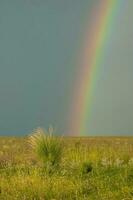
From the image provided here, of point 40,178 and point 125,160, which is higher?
point 125,160

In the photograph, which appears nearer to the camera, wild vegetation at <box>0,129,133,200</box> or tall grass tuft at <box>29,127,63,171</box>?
wild vegetation at <box>0,129,133,200</box>

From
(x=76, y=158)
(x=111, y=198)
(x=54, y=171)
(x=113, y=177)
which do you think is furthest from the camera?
(x=76, y=158)

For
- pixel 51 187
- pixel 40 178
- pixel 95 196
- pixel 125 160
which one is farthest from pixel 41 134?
pixel 95 196

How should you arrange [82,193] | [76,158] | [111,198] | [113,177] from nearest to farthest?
[111,198] → [82,193] → [113,177] → [76,158]

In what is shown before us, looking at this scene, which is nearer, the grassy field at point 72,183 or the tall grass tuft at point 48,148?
the grassy field at point 72,183

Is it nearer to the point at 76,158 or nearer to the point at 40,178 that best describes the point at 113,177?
the point at 40,178

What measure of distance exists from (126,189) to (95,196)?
29.7 inches

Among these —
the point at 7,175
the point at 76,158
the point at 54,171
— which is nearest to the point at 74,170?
the point at 54,171

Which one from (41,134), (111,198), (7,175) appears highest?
(41,134)

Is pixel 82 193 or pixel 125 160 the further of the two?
pixel 125 160

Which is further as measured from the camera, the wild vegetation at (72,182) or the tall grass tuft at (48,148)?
the tall grass tuft at (48,148)

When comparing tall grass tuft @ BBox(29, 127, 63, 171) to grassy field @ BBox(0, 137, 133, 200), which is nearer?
grassy field @ BBox(0, 137, 133, 200)

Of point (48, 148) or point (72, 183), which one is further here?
point (48, 148)

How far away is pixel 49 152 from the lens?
999 inches
